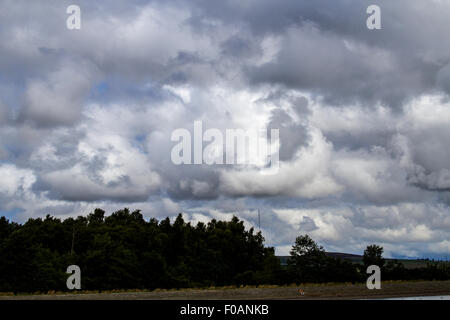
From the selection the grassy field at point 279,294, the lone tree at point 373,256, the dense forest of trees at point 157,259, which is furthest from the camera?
the lone tree at point 373,256

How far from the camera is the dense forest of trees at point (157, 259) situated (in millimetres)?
79375

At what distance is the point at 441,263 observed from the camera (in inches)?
3425

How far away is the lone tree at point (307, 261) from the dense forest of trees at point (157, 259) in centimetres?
18

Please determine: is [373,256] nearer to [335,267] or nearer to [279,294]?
[335,267]

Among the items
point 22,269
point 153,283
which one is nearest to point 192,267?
point 153,283

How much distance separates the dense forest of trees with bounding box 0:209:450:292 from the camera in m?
79.4

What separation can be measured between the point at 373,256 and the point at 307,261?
40.4ft

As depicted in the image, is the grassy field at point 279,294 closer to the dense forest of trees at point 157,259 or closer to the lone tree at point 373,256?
the dense forest of trees at point 157,259

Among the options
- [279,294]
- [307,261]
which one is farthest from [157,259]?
[279,294]

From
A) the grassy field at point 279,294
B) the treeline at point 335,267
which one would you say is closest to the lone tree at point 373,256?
the treeline at point 335,267

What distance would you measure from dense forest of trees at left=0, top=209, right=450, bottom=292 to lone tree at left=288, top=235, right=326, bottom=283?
175 mm

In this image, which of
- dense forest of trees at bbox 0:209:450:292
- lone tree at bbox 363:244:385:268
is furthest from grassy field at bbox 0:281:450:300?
lone tree at bbox 363:244:385:268

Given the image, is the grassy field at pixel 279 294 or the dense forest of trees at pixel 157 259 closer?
the grassy field at pixel 279 294
